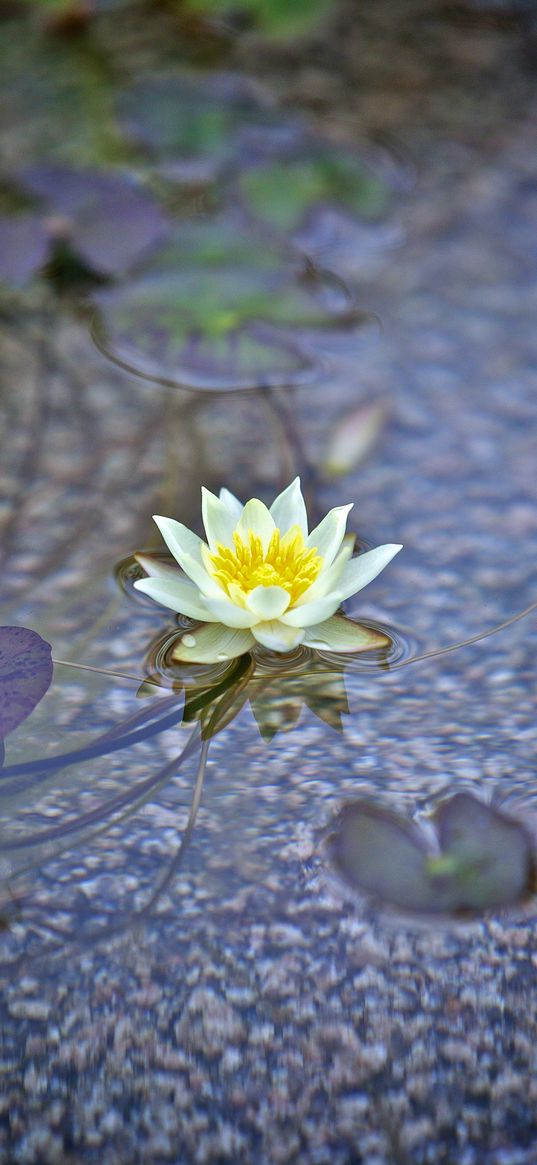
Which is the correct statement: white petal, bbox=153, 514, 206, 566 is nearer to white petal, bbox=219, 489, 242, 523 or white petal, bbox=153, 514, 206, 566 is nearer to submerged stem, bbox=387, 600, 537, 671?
white petal, bbox=219, 489, 242, 523

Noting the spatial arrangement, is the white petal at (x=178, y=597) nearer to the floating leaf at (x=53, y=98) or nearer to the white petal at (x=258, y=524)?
the white petal at (x=258, y=524)

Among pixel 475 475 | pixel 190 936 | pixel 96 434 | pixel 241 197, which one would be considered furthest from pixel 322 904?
pixel 241 197

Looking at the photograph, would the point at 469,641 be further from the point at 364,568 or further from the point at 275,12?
the point at 275,12

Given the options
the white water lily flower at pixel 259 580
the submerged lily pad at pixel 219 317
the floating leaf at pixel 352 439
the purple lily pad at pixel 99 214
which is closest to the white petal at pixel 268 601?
the white water lily flower at pixel 259 580

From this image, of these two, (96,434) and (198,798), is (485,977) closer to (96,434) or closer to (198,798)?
(198,798)

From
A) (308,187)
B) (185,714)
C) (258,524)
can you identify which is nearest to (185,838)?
(185,714)

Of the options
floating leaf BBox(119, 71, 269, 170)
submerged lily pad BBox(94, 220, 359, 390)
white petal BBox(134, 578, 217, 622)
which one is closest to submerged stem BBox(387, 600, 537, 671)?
white petal BBox(134, 578, 217, 622)
